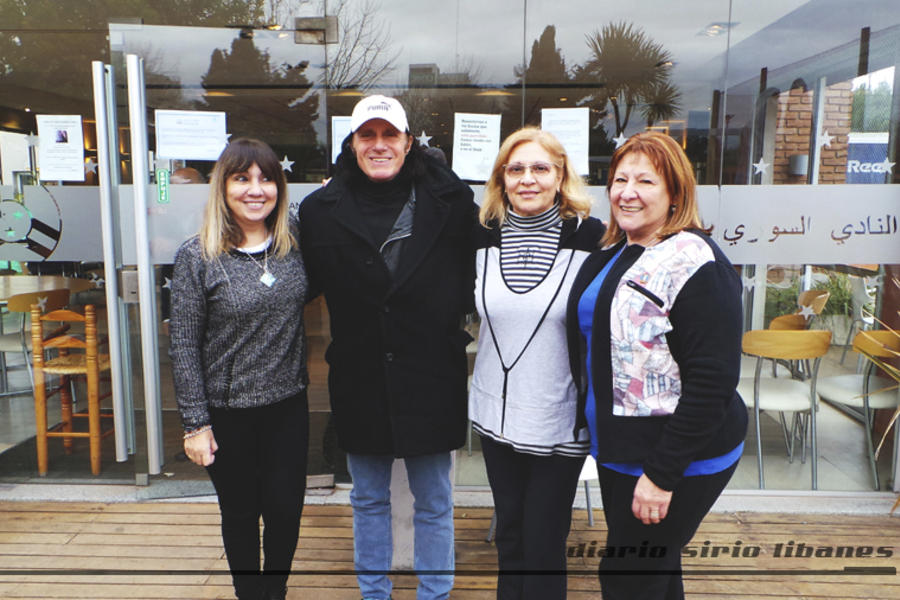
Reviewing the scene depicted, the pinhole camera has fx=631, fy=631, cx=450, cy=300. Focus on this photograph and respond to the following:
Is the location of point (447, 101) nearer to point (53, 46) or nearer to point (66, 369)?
point (53, 46)

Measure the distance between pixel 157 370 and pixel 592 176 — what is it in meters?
2.46

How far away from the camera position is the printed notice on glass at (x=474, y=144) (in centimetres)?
323

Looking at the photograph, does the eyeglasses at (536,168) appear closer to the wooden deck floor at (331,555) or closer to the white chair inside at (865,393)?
the wooden deck floor at (331,555)

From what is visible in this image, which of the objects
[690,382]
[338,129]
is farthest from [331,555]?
[338,129]

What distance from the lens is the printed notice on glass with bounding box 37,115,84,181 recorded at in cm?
328

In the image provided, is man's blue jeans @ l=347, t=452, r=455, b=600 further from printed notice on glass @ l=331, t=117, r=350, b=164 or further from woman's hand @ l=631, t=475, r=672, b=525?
printed notice on glass @ l=331, t=117, r=350, b=164

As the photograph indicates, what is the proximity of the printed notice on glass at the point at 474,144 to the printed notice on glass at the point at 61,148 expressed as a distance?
1.96 m

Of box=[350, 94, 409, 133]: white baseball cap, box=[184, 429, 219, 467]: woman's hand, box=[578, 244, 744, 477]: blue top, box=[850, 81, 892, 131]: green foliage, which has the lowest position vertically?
box=[184, 429, 219, 467]: woman's hand

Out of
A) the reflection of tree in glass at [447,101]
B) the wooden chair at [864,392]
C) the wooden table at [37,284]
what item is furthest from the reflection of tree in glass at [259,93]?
the wooden chair at [864,392]

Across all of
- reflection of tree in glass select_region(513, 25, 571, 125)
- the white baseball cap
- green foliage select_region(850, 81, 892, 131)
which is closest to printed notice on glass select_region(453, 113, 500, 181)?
reflection of tree in glass select_region(513, 25, 571, 125)

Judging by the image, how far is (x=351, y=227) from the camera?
6.60 ft

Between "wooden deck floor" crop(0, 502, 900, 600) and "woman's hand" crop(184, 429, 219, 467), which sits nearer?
"woman's hand" crop(184, 429, 219, 467)

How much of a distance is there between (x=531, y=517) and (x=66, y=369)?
2852mm

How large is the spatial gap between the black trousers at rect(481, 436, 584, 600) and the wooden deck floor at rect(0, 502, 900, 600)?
0.62 meters
